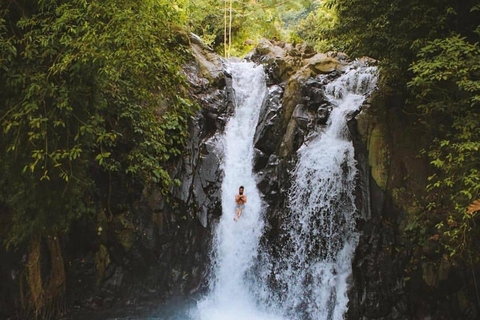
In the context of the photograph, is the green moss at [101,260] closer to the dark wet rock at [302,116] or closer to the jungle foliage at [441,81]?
the dark wet rock at [302,116]

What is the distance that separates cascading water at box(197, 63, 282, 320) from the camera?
293 inches

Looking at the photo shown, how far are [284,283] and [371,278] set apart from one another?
6.09 feet

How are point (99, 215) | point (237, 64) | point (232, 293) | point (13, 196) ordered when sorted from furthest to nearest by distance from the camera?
point (237, 64), point (232, 293), point (99, 215), point (13, 196)

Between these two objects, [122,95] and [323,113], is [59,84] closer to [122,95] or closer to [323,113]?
[122,95]

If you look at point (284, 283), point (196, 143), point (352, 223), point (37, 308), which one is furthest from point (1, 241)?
point (352, 223)

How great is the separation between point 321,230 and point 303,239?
456 mm

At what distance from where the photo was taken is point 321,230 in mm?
7414

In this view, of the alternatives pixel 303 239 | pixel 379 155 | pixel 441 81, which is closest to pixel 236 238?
pixel 303 239

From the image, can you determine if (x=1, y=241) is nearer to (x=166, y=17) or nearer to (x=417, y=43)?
(x=166, y=17)

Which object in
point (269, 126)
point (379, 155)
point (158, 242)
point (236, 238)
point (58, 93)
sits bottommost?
point (158, 242)

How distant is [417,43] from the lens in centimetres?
559

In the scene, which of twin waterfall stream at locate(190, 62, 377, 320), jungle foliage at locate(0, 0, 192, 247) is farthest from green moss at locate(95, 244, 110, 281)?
twin waterfall stream at locate(190, 62, 377, 320)

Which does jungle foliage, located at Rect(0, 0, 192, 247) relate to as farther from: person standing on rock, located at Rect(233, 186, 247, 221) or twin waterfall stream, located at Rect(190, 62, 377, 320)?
twin waterfall stream, located at Rect(190, 62, 377, 320)

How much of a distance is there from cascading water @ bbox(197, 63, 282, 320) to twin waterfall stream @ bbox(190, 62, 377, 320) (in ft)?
0.07
